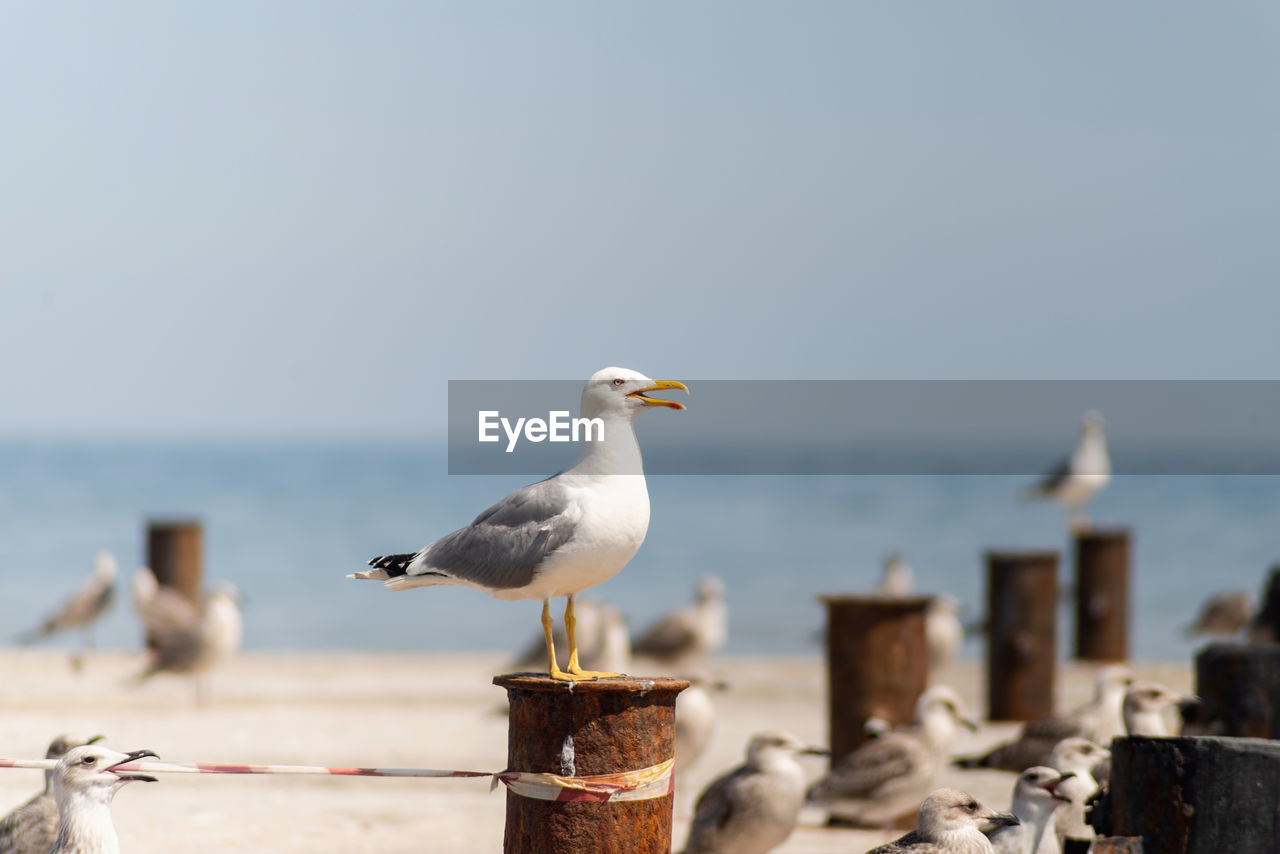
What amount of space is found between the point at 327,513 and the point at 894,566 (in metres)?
40.4

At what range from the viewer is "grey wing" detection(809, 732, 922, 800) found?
8.15 meters

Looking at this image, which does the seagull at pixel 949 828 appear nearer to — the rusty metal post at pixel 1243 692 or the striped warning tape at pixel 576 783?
the striped warning tape at pixel 576 783

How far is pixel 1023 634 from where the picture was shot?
12.5m

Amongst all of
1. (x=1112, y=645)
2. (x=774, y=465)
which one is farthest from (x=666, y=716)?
(x=774, y=465)

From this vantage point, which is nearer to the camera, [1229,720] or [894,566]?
[1229,720]

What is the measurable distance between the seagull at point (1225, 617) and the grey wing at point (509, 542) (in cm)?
1396

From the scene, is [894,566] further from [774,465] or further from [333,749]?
[774,465]

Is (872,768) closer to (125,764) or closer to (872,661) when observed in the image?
(872,661)

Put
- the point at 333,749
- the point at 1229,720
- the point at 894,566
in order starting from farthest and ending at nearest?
the point at 894,566, the point at 333,749, the point at 1229,720

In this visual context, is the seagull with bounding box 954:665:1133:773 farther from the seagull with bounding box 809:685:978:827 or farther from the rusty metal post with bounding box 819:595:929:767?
the seagull with bounding box 809:685:978:827

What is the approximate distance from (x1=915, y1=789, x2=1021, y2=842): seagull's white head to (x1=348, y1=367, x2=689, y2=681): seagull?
1.44 metres

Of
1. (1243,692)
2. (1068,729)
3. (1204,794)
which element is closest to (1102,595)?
(1068,729)

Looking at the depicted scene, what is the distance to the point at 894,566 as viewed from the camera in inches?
804

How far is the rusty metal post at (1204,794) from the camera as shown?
5004 millimetres
